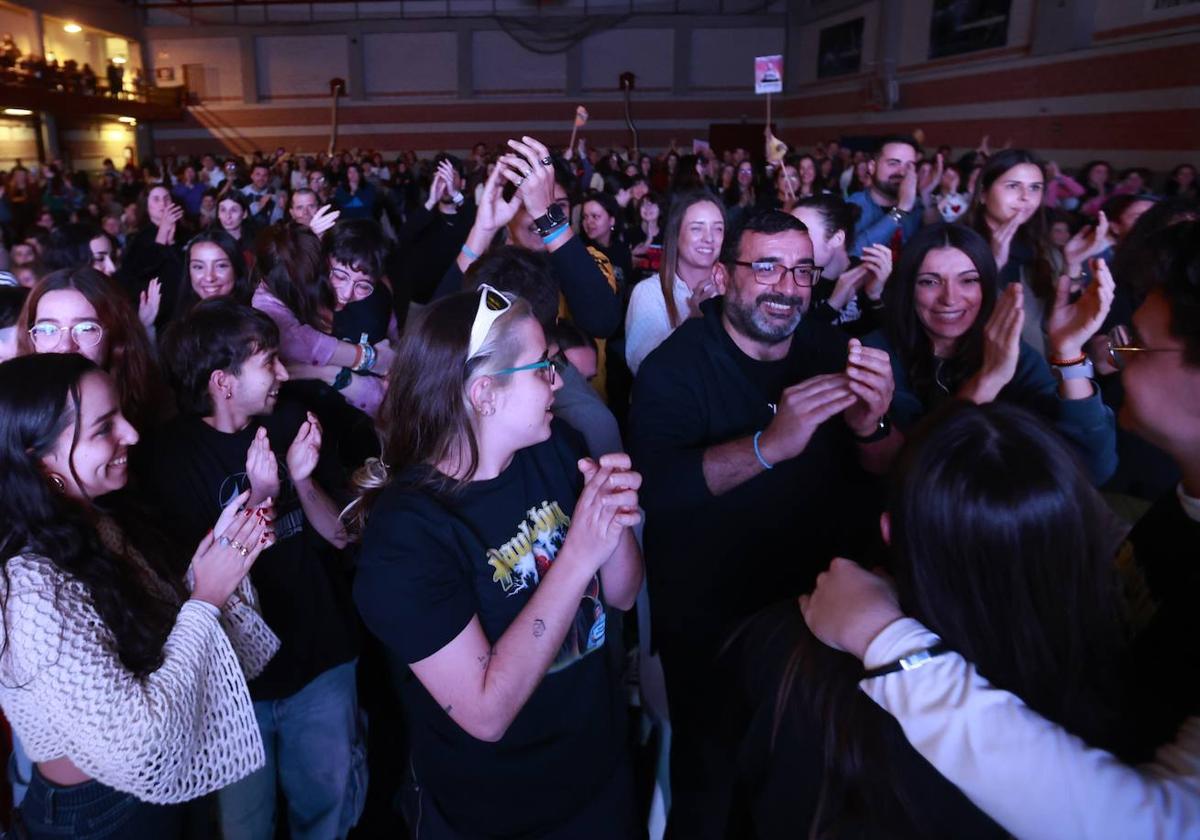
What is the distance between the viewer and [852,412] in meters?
2.06

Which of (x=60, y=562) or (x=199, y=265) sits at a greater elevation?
(x=199, y=265)

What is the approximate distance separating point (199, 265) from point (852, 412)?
3142 mm

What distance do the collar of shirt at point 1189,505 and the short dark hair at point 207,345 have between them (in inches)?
90.5

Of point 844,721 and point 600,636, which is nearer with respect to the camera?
point 844,721

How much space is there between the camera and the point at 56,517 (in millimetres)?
1552

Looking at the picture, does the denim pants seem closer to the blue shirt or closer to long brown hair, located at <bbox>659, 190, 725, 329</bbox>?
long brown hair, located at <bbox>659, 190, 725, 329</bbox>

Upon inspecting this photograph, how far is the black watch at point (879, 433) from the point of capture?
2068mm

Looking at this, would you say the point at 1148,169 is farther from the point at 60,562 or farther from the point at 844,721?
the point at 60,562

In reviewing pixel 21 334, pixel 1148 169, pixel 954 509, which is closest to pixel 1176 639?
pixel 954 509

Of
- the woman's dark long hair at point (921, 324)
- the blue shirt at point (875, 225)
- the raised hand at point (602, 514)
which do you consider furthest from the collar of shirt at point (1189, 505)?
the blue shirt at point (875, 225)

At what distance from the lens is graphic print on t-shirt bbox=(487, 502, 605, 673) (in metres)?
1.59

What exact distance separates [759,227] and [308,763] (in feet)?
6.95

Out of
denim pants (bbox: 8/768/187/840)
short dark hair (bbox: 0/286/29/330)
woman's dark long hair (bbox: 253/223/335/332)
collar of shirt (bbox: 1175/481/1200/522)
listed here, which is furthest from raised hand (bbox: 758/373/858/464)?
short dark hair (bbox: 0/286/29/330)

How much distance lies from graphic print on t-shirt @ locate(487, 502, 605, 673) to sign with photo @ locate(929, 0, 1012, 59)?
14.3m
